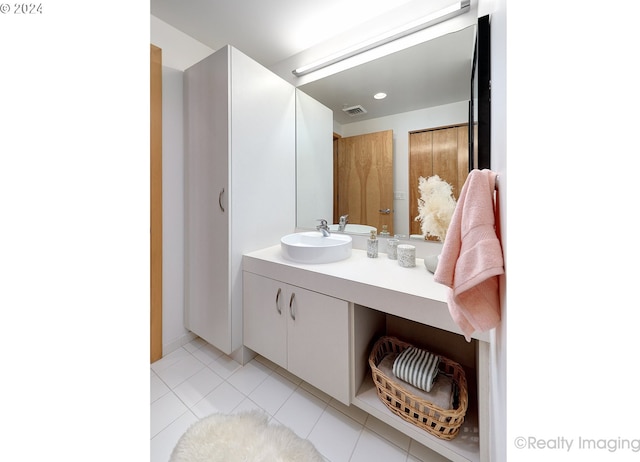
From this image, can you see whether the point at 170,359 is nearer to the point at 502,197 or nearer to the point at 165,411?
the point at 165,411

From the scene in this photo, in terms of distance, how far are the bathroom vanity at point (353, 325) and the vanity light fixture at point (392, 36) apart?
1351mm

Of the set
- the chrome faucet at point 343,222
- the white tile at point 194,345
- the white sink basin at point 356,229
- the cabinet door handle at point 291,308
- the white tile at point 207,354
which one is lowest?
the white tile at point 207,354

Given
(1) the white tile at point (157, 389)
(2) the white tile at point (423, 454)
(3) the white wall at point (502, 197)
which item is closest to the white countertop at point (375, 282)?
(3) the white wall at point (502, 197)

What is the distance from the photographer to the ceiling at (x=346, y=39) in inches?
53.9

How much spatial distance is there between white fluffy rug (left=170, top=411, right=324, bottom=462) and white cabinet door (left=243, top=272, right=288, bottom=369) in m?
0.32

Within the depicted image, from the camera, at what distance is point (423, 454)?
107 centimetres

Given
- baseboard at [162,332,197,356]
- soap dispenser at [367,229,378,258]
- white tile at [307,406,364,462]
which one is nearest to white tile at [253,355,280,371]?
white tile at [307,406,364,462]

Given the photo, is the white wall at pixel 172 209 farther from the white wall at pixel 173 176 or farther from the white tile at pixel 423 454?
the white tile at pixel 423 454

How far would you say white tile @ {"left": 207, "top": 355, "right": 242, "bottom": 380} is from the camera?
157cm

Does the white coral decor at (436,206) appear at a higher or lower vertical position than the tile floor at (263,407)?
higher
